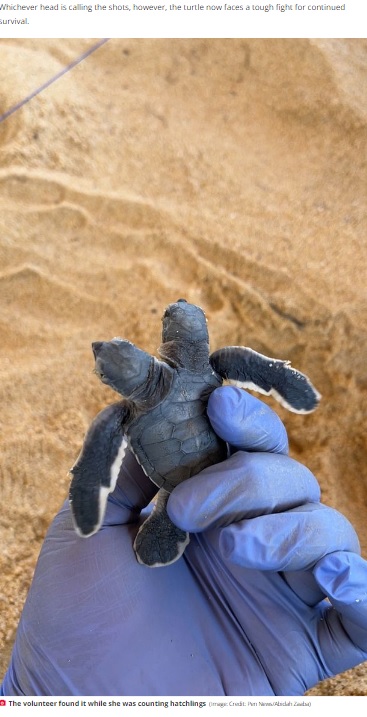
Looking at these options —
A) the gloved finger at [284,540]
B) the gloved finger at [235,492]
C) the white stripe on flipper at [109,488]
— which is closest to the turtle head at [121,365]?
the white stripe on flipper at [109,488]

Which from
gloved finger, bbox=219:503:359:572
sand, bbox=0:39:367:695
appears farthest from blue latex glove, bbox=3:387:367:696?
sand, bbox=0:39:367:695

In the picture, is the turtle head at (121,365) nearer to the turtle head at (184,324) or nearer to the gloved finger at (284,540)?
the turtle head at (184,324)

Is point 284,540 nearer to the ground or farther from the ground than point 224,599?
farther from the ground

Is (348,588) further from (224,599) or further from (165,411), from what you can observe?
(165,411)

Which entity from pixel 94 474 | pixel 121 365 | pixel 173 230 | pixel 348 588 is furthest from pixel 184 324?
pixel 173 230

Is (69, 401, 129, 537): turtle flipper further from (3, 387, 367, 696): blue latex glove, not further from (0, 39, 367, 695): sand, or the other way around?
(0, 39, 367, 695): sand

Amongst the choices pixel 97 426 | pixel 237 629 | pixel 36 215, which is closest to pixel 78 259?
pixel 36 215
